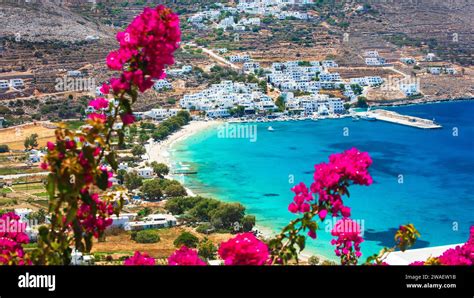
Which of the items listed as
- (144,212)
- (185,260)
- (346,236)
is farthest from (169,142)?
(185,260)

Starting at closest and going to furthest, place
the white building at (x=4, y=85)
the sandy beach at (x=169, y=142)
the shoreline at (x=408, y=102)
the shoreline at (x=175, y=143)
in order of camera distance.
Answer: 1. the shoreline at (x=175, y=143)
2. the sandy beach at (x=169, y=142)
3. the white building at (x=4, y=85)
4. the shoreline at (x=408, y=102)

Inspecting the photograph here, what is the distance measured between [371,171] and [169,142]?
27.6 ft

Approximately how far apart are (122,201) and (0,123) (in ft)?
93.4

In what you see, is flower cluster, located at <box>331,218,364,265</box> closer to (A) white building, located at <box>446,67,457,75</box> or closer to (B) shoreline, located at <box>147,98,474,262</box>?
(B) shoreline, located at <box>147,98,474,262</box>

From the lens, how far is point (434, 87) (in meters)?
46.7

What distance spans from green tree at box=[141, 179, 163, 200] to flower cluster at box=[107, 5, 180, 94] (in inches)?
763

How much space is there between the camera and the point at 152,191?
21.6 metres

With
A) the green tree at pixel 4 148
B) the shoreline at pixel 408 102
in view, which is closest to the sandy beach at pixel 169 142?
the green tree at pixel 4 148

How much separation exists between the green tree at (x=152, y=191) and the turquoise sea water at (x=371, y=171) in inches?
57.0

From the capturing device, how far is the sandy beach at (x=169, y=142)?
2746 cm

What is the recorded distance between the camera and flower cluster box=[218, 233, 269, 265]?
2.22m

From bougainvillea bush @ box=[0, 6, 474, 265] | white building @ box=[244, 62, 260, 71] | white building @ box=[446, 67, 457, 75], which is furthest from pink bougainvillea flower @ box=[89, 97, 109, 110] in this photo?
white building @ box=[446, 67, 457, 75]

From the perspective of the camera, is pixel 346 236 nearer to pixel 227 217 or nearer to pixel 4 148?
pixel 227 217

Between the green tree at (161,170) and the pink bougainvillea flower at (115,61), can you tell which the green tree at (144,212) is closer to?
the green tree at (161,170)
